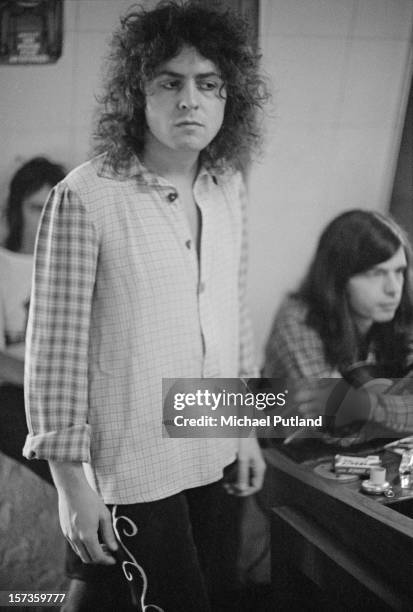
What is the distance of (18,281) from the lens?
1521mm

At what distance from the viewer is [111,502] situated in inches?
51.8

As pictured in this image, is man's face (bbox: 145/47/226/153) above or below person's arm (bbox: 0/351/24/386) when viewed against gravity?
above

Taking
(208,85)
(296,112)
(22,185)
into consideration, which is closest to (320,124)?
(296,112)

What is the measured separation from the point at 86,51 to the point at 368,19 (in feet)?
2.13

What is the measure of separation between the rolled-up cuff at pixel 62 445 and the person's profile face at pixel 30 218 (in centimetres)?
49

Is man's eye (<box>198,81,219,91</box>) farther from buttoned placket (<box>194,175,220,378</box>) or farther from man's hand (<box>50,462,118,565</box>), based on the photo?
man's hand (<box>50,462,118,565</box>)

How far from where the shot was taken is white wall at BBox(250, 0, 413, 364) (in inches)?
58.7

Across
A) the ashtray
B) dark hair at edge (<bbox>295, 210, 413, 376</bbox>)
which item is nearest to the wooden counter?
the ashtray

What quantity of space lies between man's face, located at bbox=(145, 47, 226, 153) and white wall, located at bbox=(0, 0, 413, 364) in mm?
204

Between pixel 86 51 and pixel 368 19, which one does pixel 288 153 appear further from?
pixel 86 51

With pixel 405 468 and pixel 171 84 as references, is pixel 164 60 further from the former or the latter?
pixel 405 468

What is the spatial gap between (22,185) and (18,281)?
22cm

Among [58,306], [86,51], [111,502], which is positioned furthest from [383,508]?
[86,51]

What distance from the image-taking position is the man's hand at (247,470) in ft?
4.96
